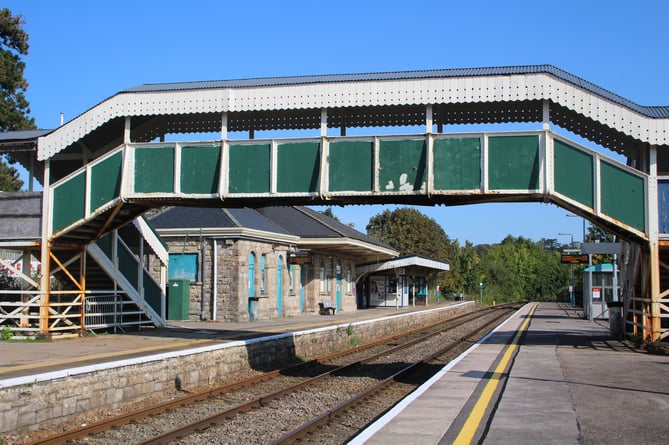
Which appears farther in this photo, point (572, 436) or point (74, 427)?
point (74, 427)

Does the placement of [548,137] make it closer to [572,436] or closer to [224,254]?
[572,436]

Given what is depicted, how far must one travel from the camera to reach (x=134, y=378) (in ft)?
38.4

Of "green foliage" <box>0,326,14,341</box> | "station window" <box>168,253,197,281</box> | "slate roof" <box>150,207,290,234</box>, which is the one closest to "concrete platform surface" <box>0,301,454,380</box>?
"green foliage" <box>0,326,14,341</box>

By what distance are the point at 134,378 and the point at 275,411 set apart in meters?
2.46

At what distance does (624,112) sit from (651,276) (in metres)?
3.49

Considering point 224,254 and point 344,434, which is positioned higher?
point 224,254

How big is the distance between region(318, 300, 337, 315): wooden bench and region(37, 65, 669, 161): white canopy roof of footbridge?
1784 centimetres

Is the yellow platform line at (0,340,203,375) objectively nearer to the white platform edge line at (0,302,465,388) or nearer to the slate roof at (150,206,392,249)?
the white platform edge line at (0,302,465,388)

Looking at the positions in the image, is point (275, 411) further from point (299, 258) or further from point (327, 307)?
point (327, 307)

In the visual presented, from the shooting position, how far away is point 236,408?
36.2ft

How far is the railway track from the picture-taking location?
9.41 meters

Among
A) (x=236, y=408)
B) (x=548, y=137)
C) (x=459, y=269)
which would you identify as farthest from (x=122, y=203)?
(x=459, y=269)

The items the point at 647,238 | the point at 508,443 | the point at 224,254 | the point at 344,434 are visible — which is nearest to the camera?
the point at 508,443

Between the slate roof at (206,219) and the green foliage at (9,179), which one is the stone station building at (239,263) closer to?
the slate roof at (206,219)
